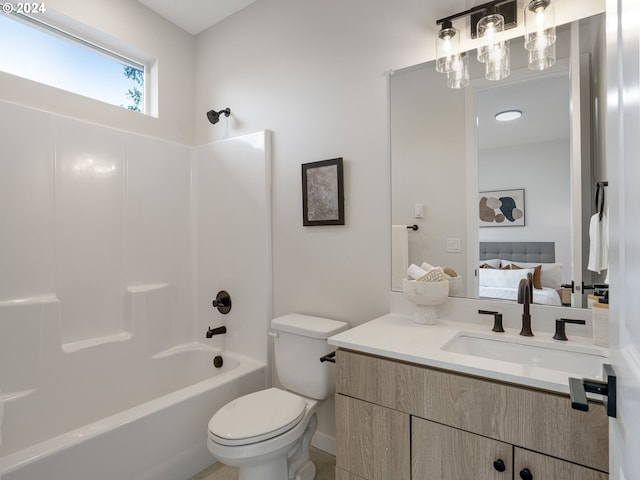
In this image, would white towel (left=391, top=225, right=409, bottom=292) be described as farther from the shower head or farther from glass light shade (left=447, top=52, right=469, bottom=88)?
the shower head

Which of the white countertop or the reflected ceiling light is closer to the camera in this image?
the white countertop

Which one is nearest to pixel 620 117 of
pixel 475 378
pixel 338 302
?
pixel 475 378

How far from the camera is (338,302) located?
202cm

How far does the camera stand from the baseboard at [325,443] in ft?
6.63

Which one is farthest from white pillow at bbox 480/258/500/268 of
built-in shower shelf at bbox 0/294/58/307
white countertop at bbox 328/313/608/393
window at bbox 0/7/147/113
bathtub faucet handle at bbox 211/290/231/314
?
window at bbox 0/7/147/113

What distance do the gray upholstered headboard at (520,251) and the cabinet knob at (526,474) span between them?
81 centimetres

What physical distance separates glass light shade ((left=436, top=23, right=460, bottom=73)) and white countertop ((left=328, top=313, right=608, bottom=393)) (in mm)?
1201

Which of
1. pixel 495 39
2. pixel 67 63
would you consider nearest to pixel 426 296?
pixel 495 39

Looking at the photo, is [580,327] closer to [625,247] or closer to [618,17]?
[625,247]

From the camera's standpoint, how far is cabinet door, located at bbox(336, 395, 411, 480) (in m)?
1.25

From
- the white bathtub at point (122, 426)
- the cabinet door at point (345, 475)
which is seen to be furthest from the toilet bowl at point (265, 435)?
the white bathtub at point (122, 426)

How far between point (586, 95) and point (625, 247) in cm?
115

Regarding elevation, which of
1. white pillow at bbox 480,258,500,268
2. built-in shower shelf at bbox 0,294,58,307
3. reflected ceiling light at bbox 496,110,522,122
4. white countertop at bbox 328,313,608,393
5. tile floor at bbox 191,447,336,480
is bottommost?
tile floor at bbox 191,447,336,480

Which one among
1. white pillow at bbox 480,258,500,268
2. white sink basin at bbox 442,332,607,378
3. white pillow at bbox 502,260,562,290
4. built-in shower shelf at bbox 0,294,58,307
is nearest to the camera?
white sink basin at bbox 442,332,607,378
